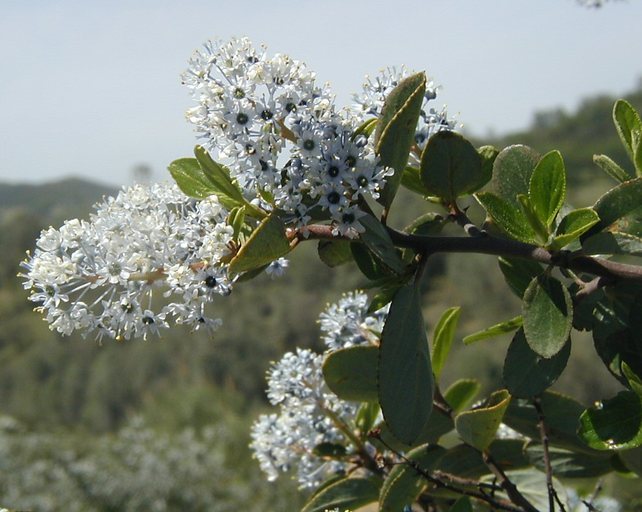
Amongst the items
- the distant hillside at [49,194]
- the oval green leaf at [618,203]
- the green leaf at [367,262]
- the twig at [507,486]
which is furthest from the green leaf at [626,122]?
the distant hillside at [49,194]

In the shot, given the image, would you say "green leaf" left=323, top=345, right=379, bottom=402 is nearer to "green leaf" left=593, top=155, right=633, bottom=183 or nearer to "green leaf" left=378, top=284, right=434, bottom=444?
"green leaf" left=378, top=284, right=434, bottom=444

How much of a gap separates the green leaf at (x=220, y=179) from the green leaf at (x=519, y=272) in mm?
525

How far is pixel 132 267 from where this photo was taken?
1196mm

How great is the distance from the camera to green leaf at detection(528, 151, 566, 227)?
126 cm

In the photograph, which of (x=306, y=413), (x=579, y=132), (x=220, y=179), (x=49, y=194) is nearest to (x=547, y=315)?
(x=220, y=179)

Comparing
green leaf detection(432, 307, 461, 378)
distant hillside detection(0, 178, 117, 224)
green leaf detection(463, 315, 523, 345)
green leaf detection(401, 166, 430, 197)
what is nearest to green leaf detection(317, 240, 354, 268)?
green leaf detection(401, 166, 430, 197)

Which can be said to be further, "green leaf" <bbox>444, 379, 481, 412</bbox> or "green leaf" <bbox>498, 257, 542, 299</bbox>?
"green leaf" <bbox>444, 379, 481, 412</bbox>

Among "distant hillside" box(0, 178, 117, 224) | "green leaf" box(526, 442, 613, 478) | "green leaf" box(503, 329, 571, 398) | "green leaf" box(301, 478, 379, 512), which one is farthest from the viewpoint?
"distant hillside" box(0, 178, 117, 224)

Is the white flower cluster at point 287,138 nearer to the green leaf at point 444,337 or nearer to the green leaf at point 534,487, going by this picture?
the green leaf at point 444,337

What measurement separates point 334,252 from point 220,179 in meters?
0.25

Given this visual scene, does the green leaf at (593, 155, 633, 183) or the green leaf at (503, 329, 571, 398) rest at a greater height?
the green leaf at (593, 155, 633, 183)

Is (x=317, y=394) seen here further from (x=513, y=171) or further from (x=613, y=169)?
(x=613, y=169)

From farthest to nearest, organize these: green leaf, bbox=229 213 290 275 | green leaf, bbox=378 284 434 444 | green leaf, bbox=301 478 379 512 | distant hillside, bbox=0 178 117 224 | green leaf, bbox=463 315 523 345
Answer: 1. distant hillside, bbox=0 178 117 224
2. green leaf, bbox=301 478 379 512
3. green leaf, bbox=463 315 523 345
4. green leaf, bbox=378 284 434 444
5. green leaf, bbox=229 213 290 275

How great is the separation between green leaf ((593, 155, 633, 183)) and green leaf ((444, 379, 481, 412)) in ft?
1.72
